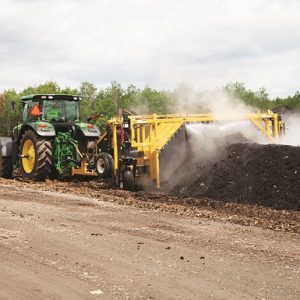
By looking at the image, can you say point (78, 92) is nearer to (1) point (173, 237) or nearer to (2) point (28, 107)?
(2) point (28, 107)

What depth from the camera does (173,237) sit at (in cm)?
751

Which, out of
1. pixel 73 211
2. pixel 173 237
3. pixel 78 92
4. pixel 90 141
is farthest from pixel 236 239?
pixel 78 92

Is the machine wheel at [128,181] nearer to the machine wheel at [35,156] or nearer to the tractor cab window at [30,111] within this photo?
the machine wheel at [35,156]

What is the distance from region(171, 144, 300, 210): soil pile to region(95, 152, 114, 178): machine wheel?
1956mm

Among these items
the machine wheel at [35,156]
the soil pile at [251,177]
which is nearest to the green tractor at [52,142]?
the machine wheel at [35,156]

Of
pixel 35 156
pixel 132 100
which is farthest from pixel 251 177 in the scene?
pixel 132 100

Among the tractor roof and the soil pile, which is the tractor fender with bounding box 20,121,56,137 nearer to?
the tractor roof

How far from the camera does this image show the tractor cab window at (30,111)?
15.9 m

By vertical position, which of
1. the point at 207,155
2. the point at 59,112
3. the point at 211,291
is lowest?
the point at 211,291

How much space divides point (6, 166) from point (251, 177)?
8.56m

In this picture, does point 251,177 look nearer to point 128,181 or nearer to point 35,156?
point 128,181

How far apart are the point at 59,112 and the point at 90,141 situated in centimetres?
141

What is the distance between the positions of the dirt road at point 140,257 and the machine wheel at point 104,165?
4124mm

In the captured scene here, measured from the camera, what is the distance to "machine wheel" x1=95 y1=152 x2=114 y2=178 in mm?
13688
